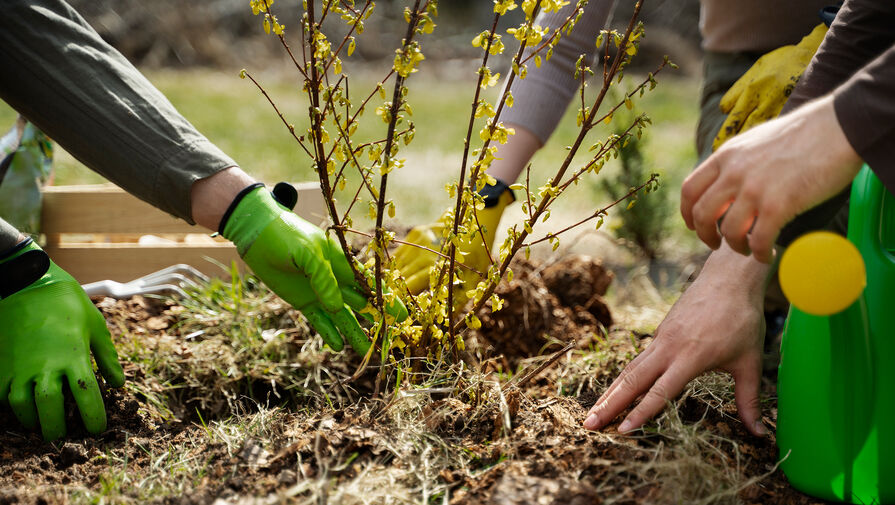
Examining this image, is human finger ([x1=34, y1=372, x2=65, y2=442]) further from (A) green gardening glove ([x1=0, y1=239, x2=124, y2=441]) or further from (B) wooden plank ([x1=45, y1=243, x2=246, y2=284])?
(B) wooden plank ([x1=45, y1=243, x2=246, y2=284])

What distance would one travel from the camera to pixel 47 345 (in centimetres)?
154

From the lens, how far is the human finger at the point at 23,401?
1.46 metres

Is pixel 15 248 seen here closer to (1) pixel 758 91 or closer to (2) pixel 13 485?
(2) pixel 13 485

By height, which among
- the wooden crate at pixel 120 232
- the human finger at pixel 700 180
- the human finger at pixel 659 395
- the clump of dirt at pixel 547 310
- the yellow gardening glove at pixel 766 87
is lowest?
the clump of dirt at pixel 547 310

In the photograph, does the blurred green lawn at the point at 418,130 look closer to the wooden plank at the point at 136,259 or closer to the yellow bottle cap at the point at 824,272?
the wooden plank at the point at 136,259

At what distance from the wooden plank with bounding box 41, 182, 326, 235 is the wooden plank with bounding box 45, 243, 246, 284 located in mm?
88

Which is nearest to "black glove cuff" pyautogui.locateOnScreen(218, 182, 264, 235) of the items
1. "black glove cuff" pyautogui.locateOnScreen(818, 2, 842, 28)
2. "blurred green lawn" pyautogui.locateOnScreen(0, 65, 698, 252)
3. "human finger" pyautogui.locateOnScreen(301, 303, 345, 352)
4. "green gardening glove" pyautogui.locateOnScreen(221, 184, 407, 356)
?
"green gardening glove" pyautogui.locateOnScreen(221, 184, 407, 356)

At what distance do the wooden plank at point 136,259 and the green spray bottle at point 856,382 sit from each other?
1866mm

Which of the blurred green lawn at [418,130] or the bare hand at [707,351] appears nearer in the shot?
the bare hand at [707,351]

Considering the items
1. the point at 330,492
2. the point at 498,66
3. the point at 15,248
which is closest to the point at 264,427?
the point at 330,492

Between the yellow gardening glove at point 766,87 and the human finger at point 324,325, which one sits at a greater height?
the yellow gardening glove at point 766,87

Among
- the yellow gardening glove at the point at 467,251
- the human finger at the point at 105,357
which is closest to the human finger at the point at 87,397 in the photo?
the human finger at the point at 105,357

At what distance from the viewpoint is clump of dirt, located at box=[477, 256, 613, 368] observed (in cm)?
205

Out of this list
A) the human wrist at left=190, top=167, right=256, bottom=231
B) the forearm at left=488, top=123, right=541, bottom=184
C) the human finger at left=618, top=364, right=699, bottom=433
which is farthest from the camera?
the forearm at left=488, top=123, right=541, bottom=184
